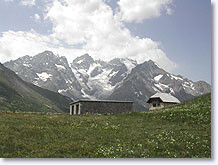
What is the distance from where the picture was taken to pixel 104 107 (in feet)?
189

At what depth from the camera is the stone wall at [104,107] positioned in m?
56.6

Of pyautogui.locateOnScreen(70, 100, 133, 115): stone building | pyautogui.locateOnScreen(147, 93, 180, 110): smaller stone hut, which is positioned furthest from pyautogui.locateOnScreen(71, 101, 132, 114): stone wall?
pyautogui.locateOnScreen(147, 93, 180, 110): smaller stone hut

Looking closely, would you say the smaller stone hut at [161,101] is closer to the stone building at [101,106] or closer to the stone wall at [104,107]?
the stone building at [101,106]

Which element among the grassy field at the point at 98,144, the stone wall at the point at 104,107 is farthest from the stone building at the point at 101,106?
the grassy field at the point at 98,144

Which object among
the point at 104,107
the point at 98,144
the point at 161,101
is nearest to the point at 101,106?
the point at 104,107

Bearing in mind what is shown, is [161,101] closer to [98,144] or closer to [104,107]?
[104,107]

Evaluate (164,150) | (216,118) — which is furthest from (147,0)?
(164,150)

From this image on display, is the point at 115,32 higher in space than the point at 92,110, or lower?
higher

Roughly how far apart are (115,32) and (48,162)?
43.7 feet

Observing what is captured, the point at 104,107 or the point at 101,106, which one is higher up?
the point at 101,106

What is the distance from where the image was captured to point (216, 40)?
1867cm

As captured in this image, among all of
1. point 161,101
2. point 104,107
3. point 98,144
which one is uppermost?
point 161,101

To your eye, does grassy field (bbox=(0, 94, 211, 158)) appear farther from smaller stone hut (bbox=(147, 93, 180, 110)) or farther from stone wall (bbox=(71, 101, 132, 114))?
smaller stone hut (bbox=(147, 93, 180, 110))

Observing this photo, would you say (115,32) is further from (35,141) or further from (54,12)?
(35,141)
